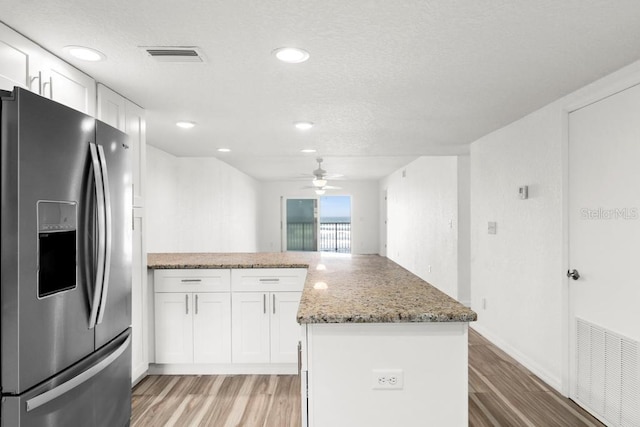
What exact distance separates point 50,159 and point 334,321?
4.19 ft

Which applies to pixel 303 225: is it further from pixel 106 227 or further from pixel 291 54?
pixel 106 227

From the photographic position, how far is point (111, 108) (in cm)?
258

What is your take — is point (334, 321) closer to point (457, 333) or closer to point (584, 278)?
point (457, 333)

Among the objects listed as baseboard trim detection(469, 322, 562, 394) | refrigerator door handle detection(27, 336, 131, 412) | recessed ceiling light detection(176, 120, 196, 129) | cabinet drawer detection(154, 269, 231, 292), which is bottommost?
baseboard trim detection(469, 322, 562, 394)

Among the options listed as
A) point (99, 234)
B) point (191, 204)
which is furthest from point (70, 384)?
point (191, 204)

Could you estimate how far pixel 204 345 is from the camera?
3309 millimetres

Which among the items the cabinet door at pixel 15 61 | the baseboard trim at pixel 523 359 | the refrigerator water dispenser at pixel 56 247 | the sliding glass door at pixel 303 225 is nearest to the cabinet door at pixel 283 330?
the refrigerator water dispenser at pixel 56 247

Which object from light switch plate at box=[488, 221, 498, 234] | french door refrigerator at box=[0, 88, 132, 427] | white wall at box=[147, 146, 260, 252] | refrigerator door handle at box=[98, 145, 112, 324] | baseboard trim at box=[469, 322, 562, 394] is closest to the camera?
french door refrigerator at box=[0, 88, 132, 427]

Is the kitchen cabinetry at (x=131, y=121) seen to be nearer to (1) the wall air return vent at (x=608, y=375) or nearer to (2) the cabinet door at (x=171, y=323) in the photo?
(2) the cabinet door at (x=171, y=323)

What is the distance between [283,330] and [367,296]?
5.15ft

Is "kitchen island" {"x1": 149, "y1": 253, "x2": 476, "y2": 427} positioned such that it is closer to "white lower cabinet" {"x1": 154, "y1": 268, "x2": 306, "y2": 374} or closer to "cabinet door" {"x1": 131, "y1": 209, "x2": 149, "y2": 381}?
"white lower cabinet" {"x1": 154, "y1": 268, "x2": 306, "y2": 374}

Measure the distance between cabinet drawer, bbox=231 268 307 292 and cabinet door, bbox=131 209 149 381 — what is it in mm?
706

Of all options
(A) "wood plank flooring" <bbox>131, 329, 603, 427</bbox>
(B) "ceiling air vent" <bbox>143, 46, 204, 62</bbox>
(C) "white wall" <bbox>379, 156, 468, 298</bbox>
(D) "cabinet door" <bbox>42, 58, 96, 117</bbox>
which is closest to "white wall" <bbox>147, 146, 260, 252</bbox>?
(A) "wood plank flooring" <bbox>131, 329, 603, 427</bbox>

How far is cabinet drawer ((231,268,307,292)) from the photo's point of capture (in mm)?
3314
